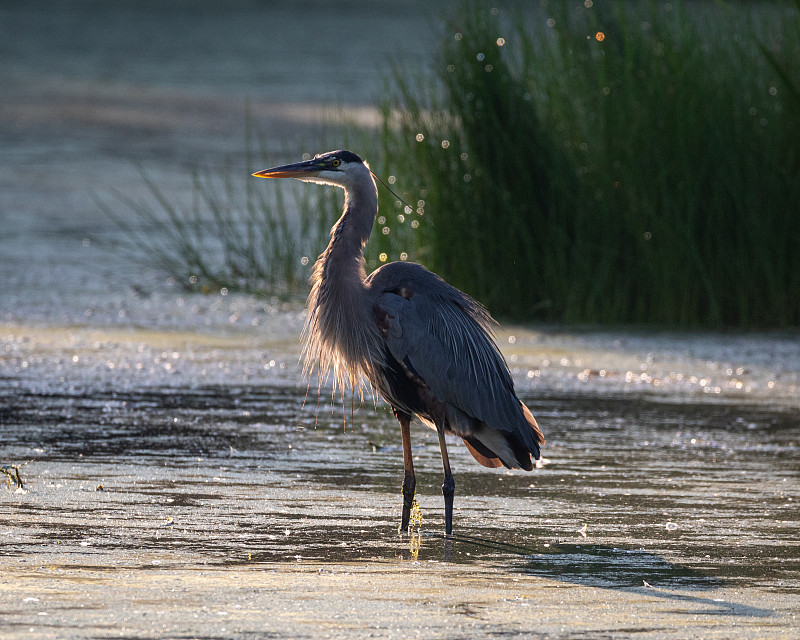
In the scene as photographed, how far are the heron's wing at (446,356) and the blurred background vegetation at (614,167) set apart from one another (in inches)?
164

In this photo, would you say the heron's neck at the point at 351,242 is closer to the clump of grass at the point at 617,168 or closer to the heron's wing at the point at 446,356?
the heron's wing at the point at 446,356

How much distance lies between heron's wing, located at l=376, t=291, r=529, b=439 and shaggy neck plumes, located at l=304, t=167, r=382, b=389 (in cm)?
8

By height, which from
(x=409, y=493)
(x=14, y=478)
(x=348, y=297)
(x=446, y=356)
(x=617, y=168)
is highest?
(x=617, y=168)

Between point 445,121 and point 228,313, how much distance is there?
2.25 metres

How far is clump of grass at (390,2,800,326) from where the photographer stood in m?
9.65

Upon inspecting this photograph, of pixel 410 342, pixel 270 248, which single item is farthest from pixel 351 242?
pixel 270 248

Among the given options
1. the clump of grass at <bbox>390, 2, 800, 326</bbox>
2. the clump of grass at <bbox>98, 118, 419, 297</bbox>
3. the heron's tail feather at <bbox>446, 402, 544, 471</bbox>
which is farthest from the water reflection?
the clump of grass at <bbox>98, 118, 419, 297</bbox>

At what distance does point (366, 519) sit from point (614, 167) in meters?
5.27

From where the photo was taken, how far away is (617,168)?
32.6ft

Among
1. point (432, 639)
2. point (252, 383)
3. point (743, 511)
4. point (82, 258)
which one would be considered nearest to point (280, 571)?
point (432, 639)

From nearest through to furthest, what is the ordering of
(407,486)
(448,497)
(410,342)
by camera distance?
(448,497)
(407,486)
(410,342)

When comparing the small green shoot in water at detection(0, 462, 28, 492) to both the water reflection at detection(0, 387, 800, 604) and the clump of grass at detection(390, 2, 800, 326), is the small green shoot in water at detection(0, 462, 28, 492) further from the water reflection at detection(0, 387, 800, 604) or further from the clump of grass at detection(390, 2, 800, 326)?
the clump of grass at detection(390, 2, 800, 326)

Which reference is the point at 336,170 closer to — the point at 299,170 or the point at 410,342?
the point at 299,170

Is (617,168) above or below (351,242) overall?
above
